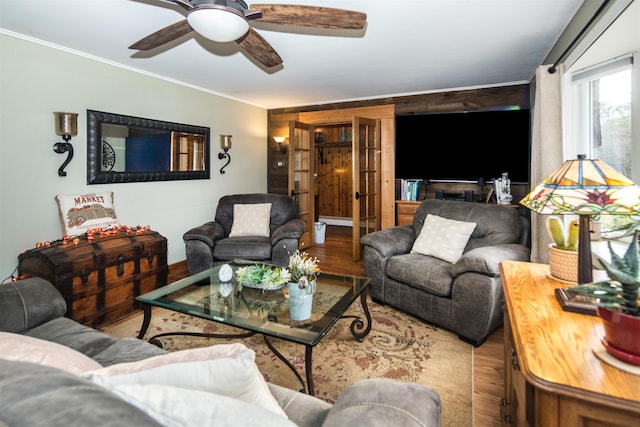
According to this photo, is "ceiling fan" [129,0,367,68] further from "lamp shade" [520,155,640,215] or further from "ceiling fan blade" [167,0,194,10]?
"lamp shade" [520,155,640,215]

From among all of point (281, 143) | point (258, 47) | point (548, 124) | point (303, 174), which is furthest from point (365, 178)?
point (258, 47)

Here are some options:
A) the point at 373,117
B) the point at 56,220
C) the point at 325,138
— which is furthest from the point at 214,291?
the point at 325,138

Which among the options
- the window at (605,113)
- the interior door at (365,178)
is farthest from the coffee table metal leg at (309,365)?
the interior door at (365,178)

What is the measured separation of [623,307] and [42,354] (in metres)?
1.50

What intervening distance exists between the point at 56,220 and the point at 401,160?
4.14 metres

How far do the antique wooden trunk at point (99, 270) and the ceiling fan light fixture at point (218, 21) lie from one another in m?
2.00

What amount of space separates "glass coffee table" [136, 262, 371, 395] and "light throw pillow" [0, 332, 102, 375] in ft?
3.01

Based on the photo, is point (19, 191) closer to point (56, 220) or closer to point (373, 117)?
point (56, 220)

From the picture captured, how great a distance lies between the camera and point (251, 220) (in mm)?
4164

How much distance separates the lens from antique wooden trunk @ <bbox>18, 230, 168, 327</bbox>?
8.42ft

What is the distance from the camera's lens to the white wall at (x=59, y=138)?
111 inches

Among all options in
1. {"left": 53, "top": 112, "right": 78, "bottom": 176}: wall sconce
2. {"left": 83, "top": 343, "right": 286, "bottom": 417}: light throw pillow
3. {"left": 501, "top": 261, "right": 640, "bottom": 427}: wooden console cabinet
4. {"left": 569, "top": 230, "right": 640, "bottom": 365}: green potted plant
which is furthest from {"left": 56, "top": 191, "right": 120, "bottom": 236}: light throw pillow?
{"left": 569, "top": 230, "right": 640, "bottom": 365}: green potted plant

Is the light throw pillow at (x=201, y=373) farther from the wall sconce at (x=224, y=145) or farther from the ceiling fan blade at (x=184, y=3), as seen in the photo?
the wall sconce at (x=224, y=145)

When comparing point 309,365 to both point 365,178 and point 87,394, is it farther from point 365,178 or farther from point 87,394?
point 365,178
